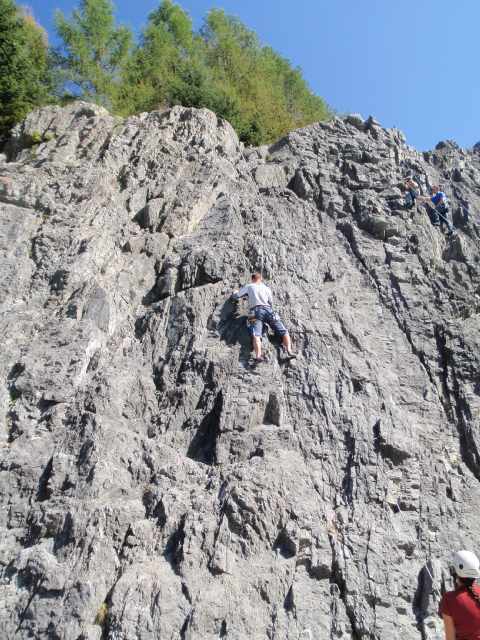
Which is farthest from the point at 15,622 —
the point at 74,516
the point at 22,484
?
the point at 22,484

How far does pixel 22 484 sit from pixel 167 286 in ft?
15.9

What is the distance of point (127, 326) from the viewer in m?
10.7

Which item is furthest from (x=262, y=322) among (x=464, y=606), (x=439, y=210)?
(x=439, y=210)

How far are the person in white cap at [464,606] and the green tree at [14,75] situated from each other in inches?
642

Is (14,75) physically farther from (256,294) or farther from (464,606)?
(464,606)

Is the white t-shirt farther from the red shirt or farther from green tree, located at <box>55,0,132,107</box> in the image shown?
green tree, located at <box>55,0,132,107</box>

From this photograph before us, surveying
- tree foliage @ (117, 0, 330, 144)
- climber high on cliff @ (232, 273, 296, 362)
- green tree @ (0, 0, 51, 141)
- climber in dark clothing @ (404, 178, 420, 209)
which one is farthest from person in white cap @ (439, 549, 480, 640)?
green tree @ (0, 0, 51, 141)

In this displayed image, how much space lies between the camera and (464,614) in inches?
180

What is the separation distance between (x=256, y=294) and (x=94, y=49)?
1704 cm

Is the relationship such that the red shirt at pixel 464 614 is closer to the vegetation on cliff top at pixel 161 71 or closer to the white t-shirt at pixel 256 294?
the white t-shirt at pixel 256 294

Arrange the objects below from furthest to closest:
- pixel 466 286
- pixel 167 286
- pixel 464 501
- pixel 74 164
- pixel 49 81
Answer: pixel 49 81 < pixel 74 164 < pixel 466 286 < pixel 167 286 < pixel 464 501

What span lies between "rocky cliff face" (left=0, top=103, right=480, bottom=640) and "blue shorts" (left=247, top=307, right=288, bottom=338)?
410 mm

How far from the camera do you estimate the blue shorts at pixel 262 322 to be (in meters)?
9.84

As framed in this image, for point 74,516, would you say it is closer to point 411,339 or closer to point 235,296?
point 235,296
